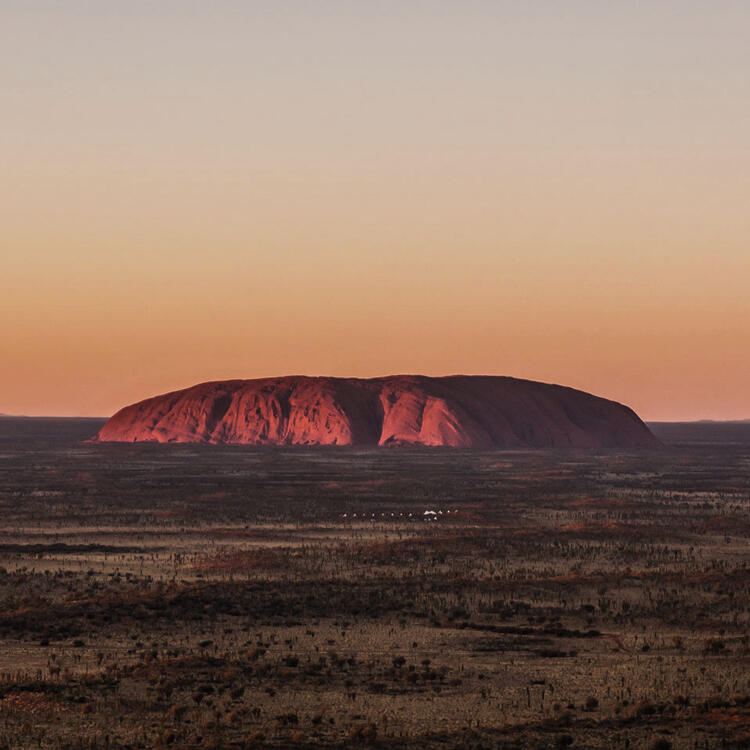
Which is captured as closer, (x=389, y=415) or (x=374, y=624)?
(x=374, y=624)

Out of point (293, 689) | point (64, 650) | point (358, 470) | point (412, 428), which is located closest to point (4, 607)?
point (64, 650)

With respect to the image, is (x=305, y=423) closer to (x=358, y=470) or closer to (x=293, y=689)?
(x=358, y=470)

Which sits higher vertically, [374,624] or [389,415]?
[389,415]

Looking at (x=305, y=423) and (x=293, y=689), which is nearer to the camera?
(x=293, y=689)

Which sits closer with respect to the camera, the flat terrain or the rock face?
the flat terrain

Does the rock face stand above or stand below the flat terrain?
above
